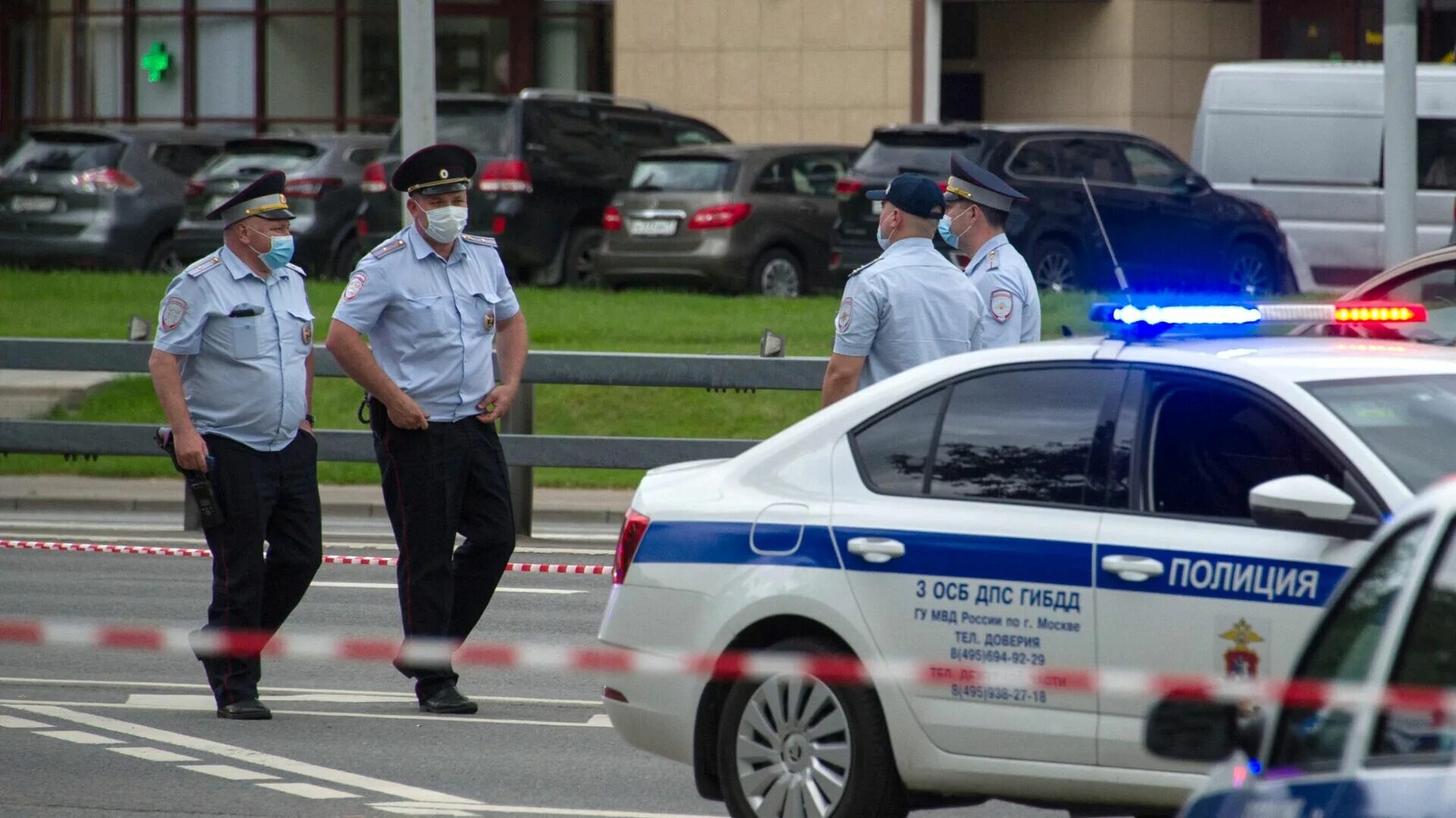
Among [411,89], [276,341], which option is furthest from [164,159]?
[276,341]

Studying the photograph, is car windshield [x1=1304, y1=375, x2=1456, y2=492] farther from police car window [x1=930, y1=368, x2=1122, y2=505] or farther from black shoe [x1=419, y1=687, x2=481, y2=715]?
black shoe [x1=419, y1=687, x2=481, y2=715]

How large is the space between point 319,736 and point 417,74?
29.6 feet

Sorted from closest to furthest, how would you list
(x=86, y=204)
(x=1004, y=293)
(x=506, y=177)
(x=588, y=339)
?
(x=1004, y=293) < (x=588, y=339) < (x=506, y=177) < (x=86, y=204)

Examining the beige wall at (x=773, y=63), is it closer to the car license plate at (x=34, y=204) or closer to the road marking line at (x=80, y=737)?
the car license plate at (x=34, y=204)

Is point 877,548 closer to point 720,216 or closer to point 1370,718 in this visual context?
point 1370,718

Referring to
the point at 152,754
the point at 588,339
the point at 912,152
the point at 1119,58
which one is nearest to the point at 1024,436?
the point at 152,754

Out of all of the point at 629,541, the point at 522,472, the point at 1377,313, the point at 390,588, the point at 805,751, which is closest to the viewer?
the point at 805,751

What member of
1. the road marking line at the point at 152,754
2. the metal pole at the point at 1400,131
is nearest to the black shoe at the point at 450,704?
the road marking line at the point at 152,754

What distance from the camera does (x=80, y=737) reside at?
25.8ft

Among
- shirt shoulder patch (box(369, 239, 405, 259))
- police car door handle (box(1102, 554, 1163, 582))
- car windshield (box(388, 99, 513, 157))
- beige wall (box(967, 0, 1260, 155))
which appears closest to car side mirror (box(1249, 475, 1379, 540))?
police car door handle (box(1102, 554, 1163, 582))

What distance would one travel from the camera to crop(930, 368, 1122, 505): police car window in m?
5.93

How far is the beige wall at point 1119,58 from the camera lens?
106 feet

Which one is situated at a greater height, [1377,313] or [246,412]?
[1377,313]

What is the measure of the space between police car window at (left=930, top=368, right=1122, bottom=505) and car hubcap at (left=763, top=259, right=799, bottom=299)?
52.8 ft
